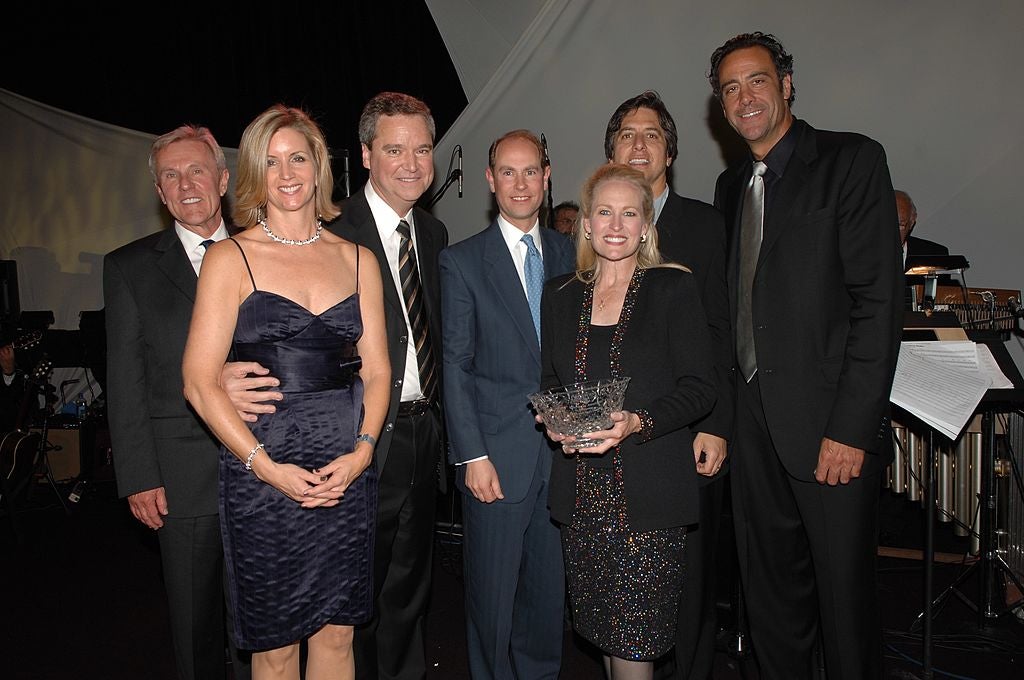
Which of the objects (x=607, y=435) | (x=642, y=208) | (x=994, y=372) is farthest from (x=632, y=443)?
(x=994, y=372)

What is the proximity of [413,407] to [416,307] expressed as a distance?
0.36 meters

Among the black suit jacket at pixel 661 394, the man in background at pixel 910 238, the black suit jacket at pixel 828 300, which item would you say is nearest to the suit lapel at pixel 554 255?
the black suit jacket at pixel 661 394

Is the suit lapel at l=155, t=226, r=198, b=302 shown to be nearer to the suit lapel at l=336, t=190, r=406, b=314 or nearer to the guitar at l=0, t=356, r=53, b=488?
the suit lapel at l=336, t=190, r=406, b=314

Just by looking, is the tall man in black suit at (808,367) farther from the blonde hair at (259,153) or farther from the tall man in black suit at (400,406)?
the blonde hair at (259,153)

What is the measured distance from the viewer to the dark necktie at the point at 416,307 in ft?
9.24

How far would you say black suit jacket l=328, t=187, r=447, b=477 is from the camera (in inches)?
106

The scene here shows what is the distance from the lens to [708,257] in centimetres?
277

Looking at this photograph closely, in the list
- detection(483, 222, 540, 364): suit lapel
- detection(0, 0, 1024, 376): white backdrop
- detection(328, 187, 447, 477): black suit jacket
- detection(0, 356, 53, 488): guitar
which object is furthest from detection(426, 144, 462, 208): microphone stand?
detection(483, 222, 540, 364): suit lapel

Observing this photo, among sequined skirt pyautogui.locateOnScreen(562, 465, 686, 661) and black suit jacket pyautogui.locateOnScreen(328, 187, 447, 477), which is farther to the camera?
black suit jacket pyautogui.locateOnScreen(328, 187, 447, 477)

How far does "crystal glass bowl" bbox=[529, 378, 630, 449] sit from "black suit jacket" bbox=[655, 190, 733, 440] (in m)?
0.64

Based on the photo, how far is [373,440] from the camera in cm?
238

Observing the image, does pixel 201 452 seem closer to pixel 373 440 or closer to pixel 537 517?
pixel 373 440

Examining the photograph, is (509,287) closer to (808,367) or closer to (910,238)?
(808,367)

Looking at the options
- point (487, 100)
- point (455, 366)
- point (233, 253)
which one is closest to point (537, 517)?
point (455, 366)
